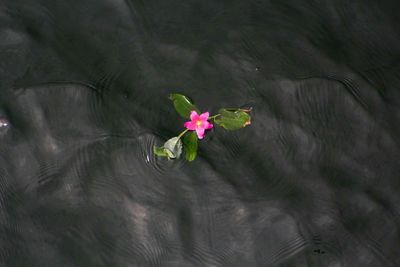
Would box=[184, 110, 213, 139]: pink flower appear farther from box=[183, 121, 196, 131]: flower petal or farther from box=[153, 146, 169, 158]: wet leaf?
box=[153, 146, 169, 158]: wet leaf

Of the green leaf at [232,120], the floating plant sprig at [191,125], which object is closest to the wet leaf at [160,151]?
the floating plant sprig at [191,125]

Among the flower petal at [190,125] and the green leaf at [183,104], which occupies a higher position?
the green leaf at [183,104]

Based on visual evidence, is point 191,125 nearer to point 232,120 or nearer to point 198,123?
point 198,123

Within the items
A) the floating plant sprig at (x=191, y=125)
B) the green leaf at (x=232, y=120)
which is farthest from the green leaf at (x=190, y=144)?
the green leaf at (x=232, y=120)

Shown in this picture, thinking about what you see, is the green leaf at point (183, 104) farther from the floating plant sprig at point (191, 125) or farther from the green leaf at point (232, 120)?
the green leaf at point (232, 120)

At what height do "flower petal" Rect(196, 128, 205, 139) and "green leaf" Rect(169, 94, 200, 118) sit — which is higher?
"green leaf" Rect(169, 94, 200, 118)

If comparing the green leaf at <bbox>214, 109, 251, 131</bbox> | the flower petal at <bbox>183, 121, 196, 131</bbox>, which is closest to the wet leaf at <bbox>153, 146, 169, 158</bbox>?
the flower petal at <bbox>183, 121, 196, 131</bbox>

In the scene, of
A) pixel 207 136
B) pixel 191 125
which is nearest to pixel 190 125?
pixel 191 125

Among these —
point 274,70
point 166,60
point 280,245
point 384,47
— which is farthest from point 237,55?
point 280,245
